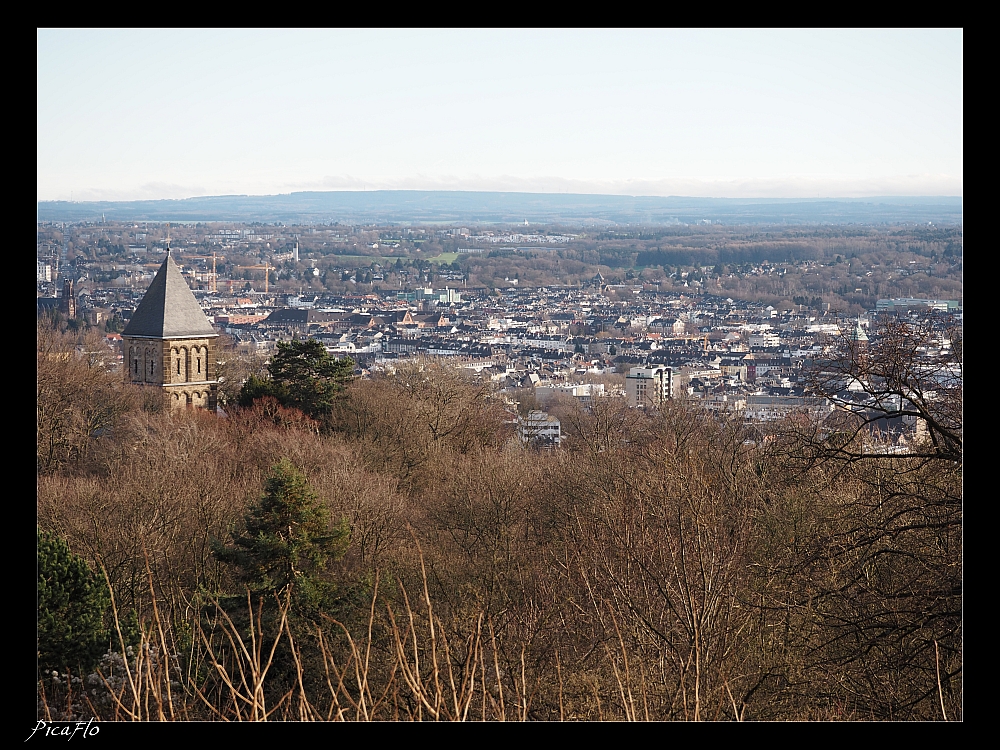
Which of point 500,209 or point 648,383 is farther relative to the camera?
point 500,209

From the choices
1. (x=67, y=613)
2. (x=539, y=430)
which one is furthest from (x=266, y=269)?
(x=67, y=613)

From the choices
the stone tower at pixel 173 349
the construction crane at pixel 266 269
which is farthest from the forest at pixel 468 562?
the construction crane at pixel 266 269
